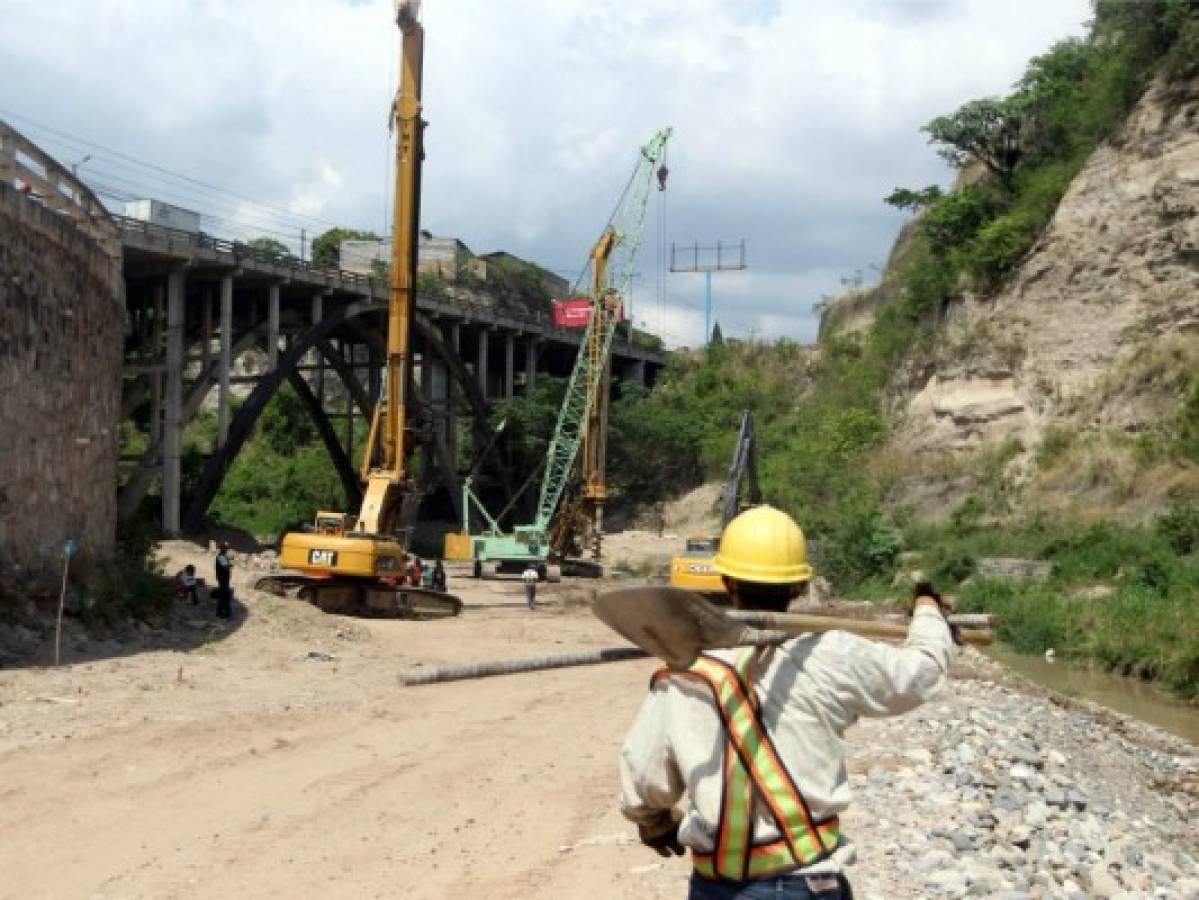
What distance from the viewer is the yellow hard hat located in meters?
3.37

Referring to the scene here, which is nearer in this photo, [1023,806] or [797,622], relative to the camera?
[797,622]

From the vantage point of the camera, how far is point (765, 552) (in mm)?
3371

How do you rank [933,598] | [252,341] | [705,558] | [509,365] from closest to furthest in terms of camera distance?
1. [933,598]
2. [705,558]
3. [252,341]
4. [509,365]

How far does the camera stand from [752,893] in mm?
3113

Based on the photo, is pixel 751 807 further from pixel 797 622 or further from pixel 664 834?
pixel 797 622

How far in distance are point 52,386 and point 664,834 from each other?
48.0 ft

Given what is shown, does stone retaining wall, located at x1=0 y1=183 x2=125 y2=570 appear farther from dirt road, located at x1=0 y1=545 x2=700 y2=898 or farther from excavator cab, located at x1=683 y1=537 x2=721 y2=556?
excavator cab, located at x1=683 y1=537 x2=721 y2=556

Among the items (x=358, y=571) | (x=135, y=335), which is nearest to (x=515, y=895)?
(x=358, y=571)

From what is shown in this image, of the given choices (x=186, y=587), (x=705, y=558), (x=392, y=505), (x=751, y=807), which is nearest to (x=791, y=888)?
(x=751, y=807)

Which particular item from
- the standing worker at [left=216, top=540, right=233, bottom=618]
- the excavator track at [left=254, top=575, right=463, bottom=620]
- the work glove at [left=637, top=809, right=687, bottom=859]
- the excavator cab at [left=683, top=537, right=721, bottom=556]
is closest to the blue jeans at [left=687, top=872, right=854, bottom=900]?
the work glove at [left=637, top=809, right=687, bottom=859]

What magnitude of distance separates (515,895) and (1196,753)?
11713mm

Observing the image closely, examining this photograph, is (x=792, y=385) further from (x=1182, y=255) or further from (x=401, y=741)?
(x=401, y=741)

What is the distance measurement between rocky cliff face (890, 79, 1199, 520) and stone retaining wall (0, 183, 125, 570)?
25788 mm

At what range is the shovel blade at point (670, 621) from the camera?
3.08 metres
